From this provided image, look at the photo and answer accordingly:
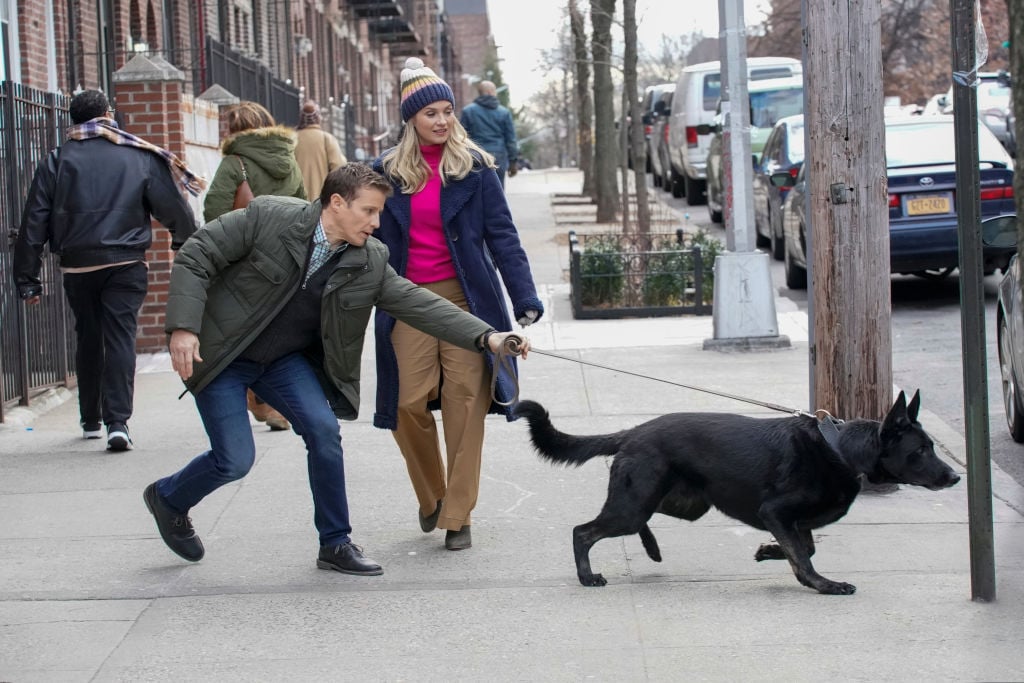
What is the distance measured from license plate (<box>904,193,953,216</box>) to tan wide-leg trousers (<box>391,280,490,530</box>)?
7.54m

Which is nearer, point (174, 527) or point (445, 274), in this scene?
point (174, 527)

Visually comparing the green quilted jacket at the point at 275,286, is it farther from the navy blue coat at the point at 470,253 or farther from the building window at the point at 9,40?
the building window at the point at 9,40

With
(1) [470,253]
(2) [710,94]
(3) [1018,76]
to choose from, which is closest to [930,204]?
(1) [470,253]

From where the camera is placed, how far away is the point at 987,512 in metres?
4.82

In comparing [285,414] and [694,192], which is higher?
[694,192]

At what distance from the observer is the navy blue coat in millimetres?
5809

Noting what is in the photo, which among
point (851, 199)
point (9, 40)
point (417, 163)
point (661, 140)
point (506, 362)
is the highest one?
point (661, 140)

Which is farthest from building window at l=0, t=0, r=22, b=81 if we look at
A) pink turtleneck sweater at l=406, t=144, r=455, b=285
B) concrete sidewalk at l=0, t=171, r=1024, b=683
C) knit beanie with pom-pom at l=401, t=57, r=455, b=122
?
pink turtleneck sweater at l=406, t=144, r=455, b=285

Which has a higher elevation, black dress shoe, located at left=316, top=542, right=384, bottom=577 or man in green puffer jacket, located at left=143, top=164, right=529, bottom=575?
man in green puffer jacket, located at left=143, top=164, right=529, bottom=575

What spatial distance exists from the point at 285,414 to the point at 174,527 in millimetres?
646

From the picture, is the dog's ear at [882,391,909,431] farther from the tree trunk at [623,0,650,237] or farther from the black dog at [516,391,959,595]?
the tree trunk at [623,0,650,237]

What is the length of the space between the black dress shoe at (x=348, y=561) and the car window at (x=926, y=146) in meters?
8.46

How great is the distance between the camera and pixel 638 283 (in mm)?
13086

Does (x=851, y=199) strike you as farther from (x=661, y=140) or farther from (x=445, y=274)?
(x=661, y=140)
